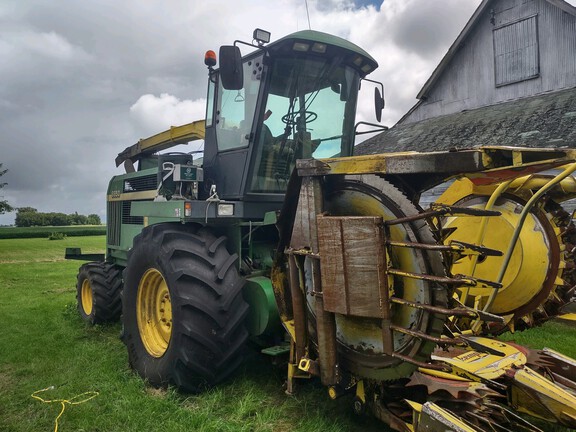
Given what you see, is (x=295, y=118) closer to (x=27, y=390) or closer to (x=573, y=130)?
(x=27, y=390)

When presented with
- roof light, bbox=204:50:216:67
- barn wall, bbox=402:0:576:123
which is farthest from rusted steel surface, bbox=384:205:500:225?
barn wall, bbox=402:0:576:123

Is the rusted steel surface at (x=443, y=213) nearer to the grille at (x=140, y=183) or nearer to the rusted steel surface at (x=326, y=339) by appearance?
the rusted steel surface at (x=326, y=339)

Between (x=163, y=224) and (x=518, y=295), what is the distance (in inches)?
120

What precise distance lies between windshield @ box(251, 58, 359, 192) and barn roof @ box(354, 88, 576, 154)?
5583 millimetres

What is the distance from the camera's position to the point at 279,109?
422cm

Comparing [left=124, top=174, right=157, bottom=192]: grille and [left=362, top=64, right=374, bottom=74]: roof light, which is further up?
[left=362, top=64, right=374, bottom=74]: roof light

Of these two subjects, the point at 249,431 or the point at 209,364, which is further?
the point at 209,364

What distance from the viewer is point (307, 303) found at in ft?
10.3

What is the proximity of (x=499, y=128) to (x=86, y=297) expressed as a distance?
9.25 metres

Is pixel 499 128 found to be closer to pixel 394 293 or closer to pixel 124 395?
pixel 394 293

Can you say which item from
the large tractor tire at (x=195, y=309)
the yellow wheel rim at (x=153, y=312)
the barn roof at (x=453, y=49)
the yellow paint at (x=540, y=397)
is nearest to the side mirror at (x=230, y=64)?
the large tractor tire at (x=195, y=309)

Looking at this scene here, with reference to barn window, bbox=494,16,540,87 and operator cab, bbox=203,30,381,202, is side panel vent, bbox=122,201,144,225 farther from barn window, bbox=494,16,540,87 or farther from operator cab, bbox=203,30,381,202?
barn window, bbox=494,16,540,87

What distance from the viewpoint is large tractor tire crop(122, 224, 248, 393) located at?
3541 millimetres

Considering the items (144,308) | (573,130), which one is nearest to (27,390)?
(144,308)
